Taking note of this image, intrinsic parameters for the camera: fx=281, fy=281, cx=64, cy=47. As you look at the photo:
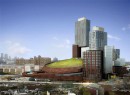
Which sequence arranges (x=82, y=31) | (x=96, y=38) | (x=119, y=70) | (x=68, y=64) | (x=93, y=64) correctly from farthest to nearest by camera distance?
(x=82, y=31) → (x=96, y=38) → (x=119, y=70) → (x=68, y=64) → (x=93, y=64)

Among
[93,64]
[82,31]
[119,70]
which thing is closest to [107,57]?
[119,70]

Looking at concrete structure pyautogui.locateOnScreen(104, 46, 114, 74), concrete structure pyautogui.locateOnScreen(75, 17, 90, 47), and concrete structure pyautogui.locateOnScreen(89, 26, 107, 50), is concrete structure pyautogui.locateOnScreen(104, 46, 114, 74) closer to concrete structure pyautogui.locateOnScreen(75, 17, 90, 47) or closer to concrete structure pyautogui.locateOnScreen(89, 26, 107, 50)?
concrete structure pyautogui.locateOnScreen(89, 26, 107, 50)

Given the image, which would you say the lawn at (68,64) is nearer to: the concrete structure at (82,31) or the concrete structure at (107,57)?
the concrete structure at (107,57)

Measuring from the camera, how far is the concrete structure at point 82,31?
2364 centimetres

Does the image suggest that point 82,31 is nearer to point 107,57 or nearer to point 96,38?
point 96,38

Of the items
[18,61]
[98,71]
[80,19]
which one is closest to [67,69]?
[98,71]

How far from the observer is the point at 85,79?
16.0m

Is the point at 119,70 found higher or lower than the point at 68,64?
lower

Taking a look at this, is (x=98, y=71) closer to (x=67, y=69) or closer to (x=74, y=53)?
(x=67, y=69)

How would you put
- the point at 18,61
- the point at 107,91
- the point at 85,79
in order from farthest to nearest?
the point at 18,61 < the point at 85,79 < the point at 107,91

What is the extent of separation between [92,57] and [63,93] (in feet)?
20.9

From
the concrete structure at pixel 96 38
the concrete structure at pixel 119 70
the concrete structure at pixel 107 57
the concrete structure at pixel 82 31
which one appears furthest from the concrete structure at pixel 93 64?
the concrete structure at pixel 82 31

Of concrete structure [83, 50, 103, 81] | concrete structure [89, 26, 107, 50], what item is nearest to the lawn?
concrete structure [83, 50, 103, 81]

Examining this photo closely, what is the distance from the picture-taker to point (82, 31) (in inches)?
952
